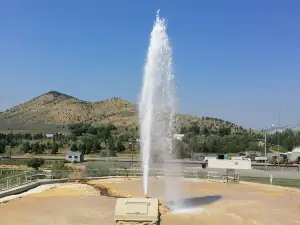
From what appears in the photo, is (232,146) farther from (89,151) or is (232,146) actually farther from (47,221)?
(47,221)

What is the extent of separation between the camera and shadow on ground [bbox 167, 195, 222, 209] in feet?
67.7

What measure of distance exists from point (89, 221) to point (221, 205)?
7250 millimetres

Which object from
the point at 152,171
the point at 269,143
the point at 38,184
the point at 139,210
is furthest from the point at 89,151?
the point at 139,210

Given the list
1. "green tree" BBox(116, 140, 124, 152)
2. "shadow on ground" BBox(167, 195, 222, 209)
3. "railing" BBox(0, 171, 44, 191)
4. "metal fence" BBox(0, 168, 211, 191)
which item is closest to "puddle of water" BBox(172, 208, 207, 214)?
"shadow on ground" BBox(167, 195, 222, 209)

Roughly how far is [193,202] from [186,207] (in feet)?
6.38

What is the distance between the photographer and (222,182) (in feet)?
111

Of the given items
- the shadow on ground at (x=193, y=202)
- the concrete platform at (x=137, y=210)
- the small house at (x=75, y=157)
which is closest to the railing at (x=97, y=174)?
the shadow on ground at (x=193, y=202)

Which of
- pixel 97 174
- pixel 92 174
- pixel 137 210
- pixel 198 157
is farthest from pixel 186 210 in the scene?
pixel 198 157

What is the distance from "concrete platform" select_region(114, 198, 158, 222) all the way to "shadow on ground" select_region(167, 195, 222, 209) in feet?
37.2

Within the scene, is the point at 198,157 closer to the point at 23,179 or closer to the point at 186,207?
the point at 23,179

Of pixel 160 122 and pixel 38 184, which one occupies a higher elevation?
pixel 160 122

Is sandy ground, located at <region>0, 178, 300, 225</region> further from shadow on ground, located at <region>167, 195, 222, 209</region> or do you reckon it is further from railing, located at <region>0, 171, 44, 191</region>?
railing, located at <region>0, 171, 44, 191</region>

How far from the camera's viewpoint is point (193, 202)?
2216 cm

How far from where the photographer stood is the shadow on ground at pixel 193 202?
2065 cm
